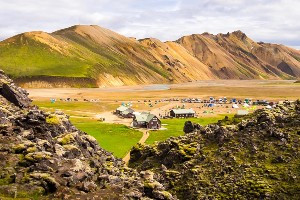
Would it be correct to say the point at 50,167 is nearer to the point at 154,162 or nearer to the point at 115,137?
the point at 154,162

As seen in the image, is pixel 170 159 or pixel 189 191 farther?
pixel 170 159

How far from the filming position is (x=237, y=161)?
169ft

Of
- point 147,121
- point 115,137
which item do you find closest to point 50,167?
point 115,137

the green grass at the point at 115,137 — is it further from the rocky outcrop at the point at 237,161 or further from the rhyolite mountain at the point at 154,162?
the rocky outcrop at the point at 237,161

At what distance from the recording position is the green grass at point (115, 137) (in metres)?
91.9

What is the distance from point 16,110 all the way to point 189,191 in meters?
30.0

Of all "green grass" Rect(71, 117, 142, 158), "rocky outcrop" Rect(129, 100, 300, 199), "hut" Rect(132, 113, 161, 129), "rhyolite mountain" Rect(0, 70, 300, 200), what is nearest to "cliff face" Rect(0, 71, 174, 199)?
"rhyolite mountain" Rect(0, 70, 300, 200)

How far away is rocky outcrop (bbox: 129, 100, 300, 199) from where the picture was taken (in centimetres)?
4781

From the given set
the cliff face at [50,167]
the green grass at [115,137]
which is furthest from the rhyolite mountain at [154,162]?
the green grass at [115,137]

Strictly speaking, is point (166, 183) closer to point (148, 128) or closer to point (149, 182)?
point (149, 182)

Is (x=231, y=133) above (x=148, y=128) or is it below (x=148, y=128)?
above

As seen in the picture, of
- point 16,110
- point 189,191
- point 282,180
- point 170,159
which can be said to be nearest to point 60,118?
point 16,110

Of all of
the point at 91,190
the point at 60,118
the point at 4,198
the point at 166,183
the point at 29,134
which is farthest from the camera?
the point at 60,118

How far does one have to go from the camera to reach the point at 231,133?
189 ft
